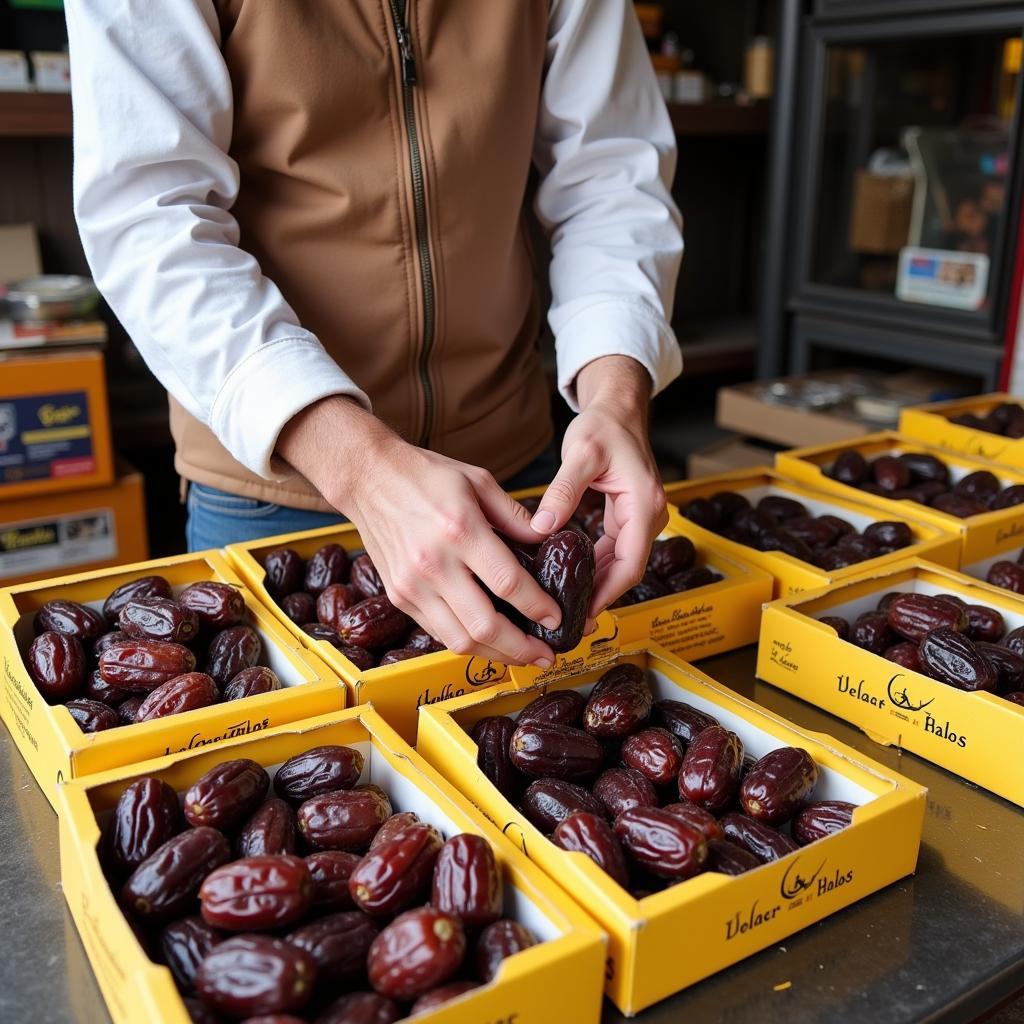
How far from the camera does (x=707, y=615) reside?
151cm

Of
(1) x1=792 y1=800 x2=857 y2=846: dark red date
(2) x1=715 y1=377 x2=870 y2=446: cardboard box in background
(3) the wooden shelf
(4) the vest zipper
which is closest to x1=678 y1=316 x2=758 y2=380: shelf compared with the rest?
(2) x1=715 y1=377 x2=870 y2=446: cardboard box in background

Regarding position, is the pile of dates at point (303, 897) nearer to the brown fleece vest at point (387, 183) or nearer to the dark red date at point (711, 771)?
the dark red date at point (711, 771)

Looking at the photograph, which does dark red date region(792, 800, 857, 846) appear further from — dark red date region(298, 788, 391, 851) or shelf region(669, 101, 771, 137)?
shelf region(669, 101, 771, 137)

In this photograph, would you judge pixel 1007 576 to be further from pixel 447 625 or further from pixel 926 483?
Answer: pixel 447 625

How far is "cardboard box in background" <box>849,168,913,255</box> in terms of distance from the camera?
382 centimetres

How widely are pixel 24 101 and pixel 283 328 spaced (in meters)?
2.14

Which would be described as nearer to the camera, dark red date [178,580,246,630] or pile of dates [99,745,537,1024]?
pile of dates [99,745,537,1024]

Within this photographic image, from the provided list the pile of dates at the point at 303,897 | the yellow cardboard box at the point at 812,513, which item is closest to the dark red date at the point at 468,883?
the pile of dates at the point at 303,897

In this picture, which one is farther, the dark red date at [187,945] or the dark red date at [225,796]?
the dark red date at [225,796]

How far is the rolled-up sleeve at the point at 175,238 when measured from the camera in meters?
1.28

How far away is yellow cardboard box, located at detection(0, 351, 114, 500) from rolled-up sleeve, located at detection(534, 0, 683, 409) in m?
1.64

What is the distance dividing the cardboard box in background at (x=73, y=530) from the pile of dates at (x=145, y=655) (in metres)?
1.77

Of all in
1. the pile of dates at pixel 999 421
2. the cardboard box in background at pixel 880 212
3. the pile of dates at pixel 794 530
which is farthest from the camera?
the cardboard box in background at pixel 880 212

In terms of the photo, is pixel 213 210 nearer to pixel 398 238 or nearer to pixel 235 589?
pixel 398 238
